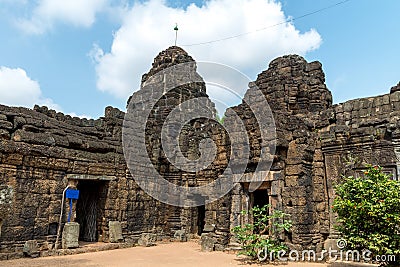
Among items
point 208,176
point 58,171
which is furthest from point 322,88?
point 58,171

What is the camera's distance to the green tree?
6891 mm

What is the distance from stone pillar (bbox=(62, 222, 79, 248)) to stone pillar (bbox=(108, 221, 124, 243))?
5.75ft

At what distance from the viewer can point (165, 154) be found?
16203 millimetres

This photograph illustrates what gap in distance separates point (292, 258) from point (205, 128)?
32.5ft

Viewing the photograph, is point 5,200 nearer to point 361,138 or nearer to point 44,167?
point 44,167

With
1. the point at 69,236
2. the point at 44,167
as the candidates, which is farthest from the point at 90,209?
the point at 44,167

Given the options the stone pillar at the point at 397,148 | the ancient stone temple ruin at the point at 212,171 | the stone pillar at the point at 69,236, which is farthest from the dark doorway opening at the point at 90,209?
the stone pillar at the point at 397,148

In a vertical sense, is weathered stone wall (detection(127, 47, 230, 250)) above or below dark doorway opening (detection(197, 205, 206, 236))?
above

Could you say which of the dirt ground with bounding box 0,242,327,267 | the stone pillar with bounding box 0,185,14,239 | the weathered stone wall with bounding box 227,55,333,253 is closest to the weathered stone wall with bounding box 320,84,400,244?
the weathered stone wall with bounding box 227,55,333,253

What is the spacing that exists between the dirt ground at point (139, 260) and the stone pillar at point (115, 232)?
1166mm

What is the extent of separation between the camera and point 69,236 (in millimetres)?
10797

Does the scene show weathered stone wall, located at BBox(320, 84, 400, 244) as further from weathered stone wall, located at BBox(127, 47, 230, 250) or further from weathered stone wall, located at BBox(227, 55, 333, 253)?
weathered stone wall, located at BBox(127, 47, 230, 250)

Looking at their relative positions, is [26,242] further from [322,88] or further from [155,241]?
[322,88]

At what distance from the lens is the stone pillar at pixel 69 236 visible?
10.8 m
